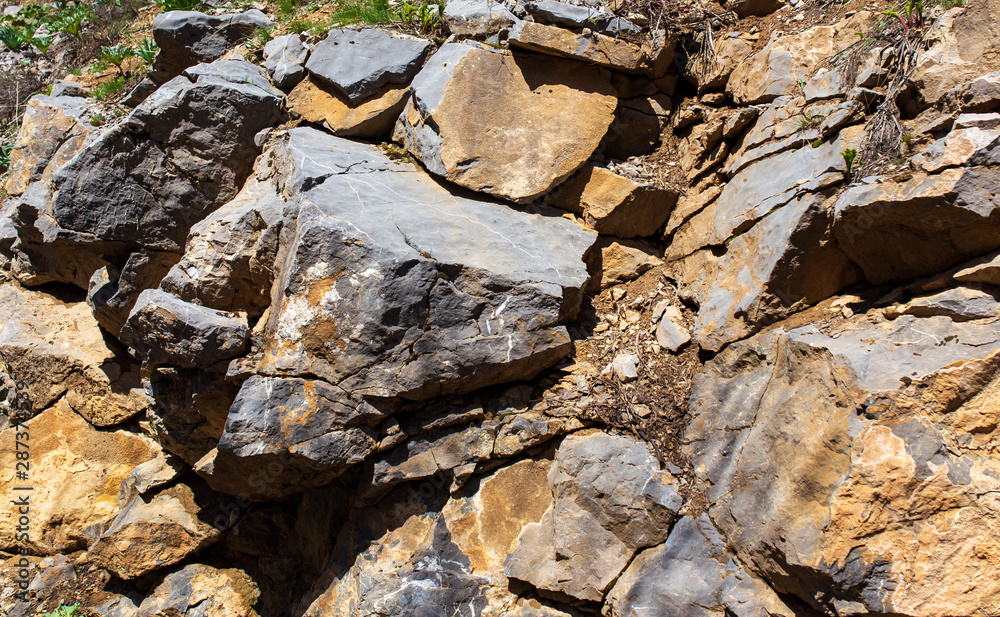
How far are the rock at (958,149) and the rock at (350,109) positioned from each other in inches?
150

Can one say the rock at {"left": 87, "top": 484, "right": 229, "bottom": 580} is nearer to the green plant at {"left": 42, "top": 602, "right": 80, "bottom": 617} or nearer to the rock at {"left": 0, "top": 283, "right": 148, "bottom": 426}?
the green plant at {"left": 42, "top": 602, "right": 80, "bottom": 617}

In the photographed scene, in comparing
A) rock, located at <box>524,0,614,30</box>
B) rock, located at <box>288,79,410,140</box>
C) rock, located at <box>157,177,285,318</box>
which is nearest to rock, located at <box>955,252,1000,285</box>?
rock, located at <box>524,0,614,30</box>

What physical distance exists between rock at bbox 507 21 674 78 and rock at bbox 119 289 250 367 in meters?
3.15

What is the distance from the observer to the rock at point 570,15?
490 cm

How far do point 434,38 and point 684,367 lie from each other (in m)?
3.61

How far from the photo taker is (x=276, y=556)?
5027 millimetres

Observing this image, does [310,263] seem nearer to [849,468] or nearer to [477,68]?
[477,68]

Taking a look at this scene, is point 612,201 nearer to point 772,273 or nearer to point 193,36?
point 772,273

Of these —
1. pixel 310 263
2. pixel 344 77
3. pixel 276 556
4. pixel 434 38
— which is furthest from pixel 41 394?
pixel 434 38

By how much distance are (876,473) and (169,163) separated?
5740 millimetres

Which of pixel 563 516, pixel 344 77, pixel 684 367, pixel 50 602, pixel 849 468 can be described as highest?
pixel 344 77

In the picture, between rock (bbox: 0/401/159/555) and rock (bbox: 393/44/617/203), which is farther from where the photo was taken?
rock (bbox: 0/401/159/555)

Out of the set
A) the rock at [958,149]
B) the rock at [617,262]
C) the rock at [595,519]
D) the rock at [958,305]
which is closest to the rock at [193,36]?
the rock at [617,262]

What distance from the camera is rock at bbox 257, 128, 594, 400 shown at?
3.91 metres
